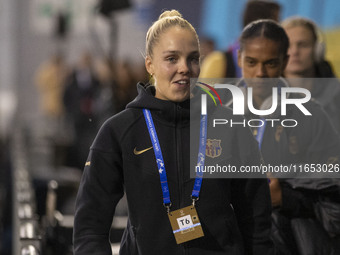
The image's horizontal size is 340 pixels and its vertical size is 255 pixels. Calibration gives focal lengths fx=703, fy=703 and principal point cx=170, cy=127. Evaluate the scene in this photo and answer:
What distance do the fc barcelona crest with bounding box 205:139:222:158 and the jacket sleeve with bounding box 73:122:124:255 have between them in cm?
33

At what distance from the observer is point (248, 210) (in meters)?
2.71

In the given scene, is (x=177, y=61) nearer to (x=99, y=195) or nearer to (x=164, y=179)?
(x=164, y=179)

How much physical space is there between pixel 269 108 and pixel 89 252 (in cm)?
109

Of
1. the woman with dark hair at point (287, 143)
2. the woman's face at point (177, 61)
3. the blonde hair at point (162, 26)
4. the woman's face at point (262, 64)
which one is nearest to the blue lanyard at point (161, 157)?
the woman's face at point (177, 61)

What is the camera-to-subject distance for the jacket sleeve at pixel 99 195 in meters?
2.59

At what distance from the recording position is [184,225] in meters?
2.57

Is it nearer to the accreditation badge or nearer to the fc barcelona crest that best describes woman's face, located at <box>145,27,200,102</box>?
the fc barcelona crest

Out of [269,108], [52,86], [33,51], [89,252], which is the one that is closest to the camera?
[89,252]

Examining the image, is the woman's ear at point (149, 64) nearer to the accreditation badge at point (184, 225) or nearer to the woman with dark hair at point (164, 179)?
the woman with dark hair at point (164, 179)

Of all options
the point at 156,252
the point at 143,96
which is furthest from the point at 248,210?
the point at 143,96

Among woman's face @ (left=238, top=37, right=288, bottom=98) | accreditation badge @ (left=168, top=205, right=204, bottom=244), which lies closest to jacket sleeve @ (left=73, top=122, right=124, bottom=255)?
accreditation badge @ (left=168, top=205, right=204, bottom=244)

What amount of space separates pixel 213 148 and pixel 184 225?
1.04 ft

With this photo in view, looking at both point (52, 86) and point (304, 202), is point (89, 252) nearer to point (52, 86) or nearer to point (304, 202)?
point (304, 202)

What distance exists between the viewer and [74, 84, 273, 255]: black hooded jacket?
259 cm
